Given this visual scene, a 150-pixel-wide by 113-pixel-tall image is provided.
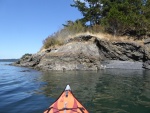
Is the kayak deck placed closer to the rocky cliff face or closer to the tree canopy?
the rocky cliff face

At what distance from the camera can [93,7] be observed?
129 feet

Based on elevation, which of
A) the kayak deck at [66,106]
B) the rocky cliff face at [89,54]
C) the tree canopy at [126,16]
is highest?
the tree canopy at [126,16]

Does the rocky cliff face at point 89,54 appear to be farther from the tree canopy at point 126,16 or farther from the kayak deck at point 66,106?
the kayak deck at point 66,106

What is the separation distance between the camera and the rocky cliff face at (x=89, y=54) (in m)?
30.2

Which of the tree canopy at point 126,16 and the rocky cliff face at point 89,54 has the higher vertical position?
the tree canopy at point 126,16

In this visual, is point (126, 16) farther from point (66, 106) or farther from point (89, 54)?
point (66, 106)

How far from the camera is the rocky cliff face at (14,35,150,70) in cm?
3019

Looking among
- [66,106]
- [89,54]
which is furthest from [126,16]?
[66,106]

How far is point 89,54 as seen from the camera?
32.1 meters

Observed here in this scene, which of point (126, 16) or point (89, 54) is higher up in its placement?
point (126, 16)

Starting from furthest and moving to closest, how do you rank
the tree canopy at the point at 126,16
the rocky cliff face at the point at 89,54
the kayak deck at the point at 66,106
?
the tree canopy at the point at 126,16 → the rocky cliff face at the point at 89,54 → the kayak deck at the point at 66,106

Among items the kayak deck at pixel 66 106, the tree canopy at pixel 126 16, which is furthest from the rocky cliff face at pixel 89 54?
the kayak deck at pixel 66 106

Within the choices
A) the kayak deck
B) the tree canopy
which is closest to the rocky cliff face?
the tree canopy

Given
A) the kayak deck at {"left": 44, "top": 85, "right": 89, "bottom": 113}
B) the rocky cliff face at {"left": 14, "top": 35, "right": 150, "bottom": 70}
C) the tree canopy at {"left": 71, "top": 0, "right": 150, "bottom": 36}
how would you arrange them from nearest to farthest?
the kayak deck at {"left": 44, "top": 85, "right": 89, "bottom": 113} → the rocky cliff face at {"left": 14, "top": 35, "right": 150, "bottom": 70} → the tree canopy at {"left": 71, "top": 0, "right": 150, "bottom": 36}
